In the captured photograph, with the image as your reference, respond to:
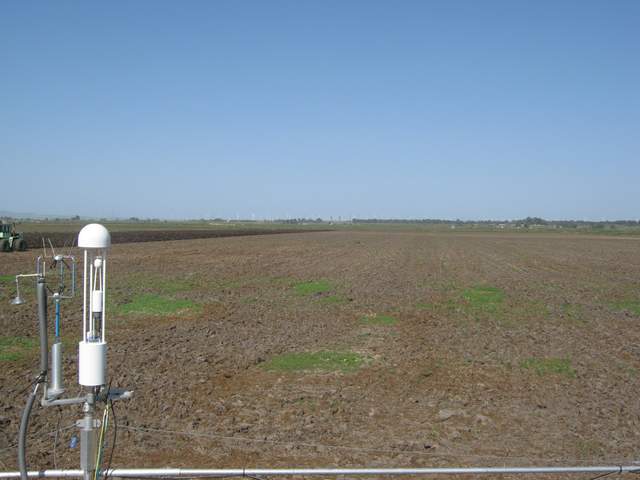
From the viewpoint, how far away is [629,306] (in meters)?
19.3

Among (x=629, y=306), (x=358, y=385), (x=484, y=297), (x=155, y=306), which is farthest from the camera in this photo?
(x=484, y=297)

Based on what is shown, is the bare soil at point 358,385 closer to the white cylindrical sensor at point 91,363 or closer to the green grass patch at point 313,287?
the green grass patch at point 313,287

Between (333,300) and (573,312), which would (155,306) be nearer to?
(333,300)

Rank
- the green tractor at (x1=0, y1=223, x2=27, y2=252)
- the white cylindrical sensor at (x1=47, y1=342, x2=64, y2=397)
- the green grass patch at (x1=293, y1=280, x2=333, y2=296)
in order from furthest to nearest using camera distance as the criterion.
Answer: the green tractor at (x1=0, y1=223, x2=27, y2=252)
the green grass patch at (x1=293, y1=280, x2=333, y2=296)
the white cylindrical sensor at (x1=47, y1=342, x2=64, y2=397)

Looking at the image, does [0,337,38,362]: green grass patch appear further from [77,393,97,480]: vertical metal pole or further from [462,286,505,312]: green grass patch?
[462,286,505,312]: green grass patch

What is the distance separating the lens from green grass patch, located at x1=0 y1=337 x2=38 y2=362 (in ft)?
35.8

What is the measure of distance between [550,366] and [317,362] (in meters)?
4.53

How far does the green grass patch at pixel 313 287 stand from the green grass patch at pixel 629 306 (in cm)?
1022

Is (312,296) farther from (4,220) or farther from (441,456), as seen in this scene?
(4,220)

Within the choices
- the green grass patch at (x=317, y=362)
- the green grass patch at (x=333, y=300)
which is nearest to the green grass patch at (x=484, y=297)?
the green grass patch at (x=333, y=300)

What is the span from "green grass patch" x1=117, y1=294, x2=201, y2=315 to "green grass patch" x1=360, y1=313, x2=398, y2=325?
5187 millimetres

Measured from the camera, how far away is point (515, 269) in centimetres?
3259

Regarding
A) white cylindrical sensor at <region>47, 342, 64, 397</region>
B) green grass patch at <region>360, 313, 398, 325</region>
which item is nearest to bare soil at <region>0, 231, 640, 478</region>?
green grass patch at <region>360, 313, 398, 325</region>

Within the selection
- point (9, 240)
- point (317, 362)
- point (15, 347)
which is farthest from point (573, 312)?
point (9, 240)
